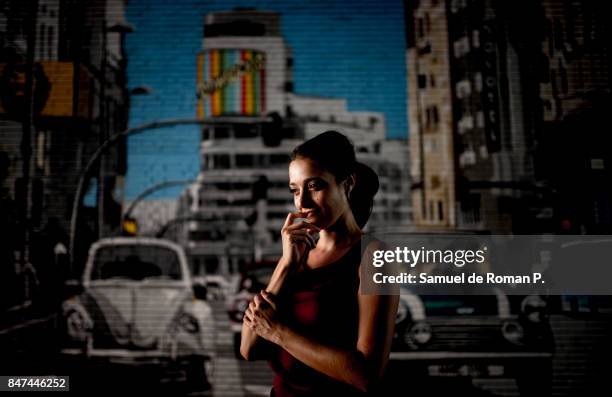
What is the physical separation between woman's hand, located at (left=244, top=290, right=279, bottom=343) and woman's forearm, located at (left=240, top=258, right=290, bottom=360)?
0.03m

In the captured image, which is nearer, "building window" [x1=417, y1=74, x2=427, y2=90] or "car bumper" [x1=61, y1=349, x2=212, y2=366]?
"car bumper" [x1=61, y1=349, x2=212, y2=366]

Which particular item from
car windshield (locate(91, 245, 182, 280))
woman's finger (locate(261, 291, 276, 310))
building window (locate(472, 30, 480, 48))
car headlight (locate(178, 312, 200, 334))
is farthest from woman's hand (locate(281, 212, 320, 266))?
building window (locate(472, 30, 480, 48))

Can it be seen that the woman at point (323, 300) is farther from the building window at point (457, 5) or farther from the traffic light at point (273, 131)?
the building window at point (457, 5)

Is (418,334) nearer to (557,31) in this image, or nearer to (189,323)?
(189,323)

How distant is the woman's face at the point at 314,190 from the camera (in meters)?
1.69

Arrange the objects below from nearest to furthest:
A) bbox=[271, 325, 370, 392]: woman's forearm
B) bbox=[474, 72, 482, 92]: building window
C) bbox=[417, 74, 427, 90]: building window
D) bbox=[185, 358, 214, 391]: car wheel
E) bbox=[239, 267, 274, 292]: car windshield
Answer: bbox=[271, 325, 370, 392]: woman's forearm, bbox=[185, 358, 214, 391]: car wheel, bbox=[239, 267, 274, 292]: car windshield, bbox=[417, 74, 427, 90]: building window, bbox=[474, 72, 482, 92]: building window

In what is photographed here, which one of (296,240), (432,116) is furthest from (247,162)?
(296,240)

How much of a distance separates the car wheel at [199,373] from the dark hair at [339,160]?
337 cm

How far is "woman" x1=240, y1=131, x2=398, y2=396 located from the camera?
148 centimetres

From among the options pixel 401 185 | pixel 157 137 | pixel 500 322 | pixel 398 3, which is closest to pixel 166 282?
pixel 157 137

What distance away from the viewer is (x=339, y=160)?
5.60 ft

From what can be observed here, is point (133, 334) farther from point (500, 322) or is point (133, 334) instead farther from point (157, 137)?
point (500, 322)

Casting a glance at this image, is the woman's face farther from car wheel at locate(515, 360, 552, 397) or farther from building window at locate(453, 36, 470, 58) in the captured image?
building window at locate(453, 36, 470, 58)

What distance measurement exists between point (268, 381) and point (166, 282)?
1.41 m
